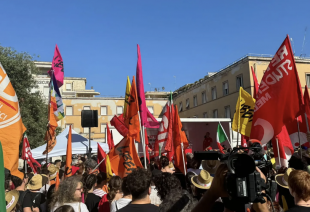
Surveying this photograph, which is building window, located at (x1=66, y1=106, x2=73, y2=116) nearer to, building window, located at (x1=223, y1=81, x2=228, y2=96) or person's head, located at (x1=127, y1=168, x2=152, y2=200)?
building window, located at (x1=223, y1=81, x2=228, y2=96)

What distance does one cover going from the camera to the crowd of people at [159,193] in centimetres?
158

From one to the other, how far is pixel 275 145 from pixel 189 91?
36190mm

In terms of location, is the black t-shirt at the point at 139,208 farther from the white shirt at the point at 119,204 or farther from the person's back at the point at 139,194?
the white shirt at the point at 119,204

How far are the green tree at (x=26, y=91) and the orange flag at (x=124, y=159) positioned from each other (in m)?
16.8

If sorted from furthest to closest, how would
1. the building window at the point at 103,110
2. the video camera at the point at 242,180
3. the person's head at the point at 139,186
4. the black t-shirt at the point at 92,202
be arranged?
the building window at the point at 103,110, the black t-shirt at the point at 92,202, the person's head at the point at 139,186, the video camera at the point at 242,180

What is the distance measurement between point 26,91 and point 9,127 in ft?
62.3

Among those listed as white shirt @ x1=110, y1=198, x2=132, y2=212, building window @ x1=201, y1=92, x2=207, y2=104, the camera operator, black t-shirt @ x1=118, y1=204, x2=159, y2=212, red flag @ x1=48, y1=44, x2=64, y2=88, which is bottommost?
white shirt @ x1=110, y1=198, x2=132, y2=212

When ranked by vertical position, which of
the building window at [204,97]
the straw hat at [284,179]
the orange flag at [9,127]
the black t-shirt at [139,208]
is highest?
the building window at [204,97]

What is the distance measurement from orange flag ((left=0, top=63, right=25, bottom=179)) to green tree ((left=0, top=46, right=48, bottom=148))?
1763 centimetres

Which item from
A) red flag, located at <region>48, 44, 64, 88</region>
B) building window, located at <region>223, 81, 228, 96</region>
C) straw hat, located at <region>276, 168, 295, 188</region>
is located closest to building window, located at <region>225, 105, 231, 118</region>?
building window, located at <region>223, 81, 228, 96</region>

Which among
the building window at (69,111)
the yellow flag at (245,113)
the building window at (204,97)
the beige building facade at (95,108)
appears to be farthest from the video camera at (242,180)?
the building window at (69,111)

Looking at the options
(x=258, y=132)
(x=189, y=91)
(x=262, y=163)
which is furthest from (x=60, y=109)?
(x=189, y=91)

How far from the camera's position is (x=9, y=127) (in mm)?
3959

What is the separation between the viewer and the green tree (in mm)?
20219
